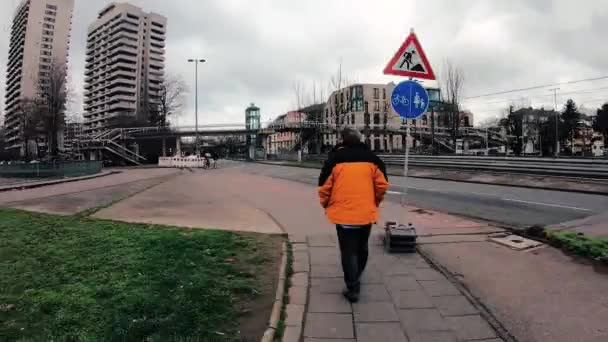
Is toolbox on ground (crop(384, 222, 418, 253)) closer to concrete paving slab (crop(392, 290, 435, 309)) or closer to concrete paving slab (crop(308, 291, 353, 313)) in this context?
concrete paving slab (crop(392, 290, 435, 309))

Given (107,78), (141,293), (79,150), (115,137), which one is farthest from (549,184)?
(107,78)

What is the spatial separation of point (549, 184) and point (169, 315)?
16.4 meters

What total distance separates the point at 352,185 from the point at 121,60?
146 metres

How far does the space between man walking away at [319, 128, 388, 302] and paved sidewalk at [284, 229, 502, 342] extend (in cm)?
32

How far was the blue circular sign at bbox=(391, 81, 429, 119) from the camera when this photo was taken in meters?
6.78

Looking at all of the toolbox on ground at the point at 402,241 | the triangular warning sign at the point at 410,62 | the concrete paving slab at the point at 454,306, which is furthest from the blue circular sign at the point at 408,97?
the concrete paving slab at the point at 454,306

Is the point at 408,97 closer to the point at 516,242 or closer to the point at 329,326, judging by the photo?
the point at 516,242

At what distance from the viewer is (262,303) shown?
12.6 feet

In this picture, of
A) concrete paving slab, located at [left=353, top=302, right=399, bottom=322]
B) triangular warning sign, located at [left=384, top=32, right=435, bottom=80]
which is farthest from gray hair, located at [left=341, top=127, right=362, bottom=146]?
triangular warning sign, located at [left=384, top=32, right=435, bottom=80]

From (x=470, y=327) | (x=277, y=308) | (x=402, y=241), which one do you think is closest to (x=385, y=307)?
(x=470, y=327)

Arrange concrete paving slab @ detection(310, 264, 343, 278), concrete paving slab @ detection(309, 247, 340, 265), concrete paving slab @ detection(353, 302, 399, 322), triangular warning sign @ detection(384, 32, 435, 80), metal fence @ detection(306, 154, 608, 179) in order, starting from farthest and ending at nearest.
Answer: metal fence @ detection(306, 154, 608, 179) → triangular warning sign @ detection(384, 32, 435, 80) → concrete paving slab @ detection(309, 247, 340, 265) → concrete paving slab @ detection(310, 264, 343, 278) → concrete paving slab @ detection(353, 302, 399, 322)

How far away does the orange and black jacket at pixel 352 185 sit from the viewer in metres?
4.00

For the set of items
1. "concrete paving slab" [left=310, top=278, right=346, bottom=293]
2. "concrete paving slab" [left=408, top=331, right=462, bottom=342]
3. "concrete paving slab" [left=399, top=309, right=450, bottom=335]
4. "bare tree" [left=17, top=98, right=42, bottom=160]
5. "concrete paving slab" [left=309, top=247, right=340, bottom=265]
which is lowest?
"concrete paving slab" [left=408, top=331, right=462, bottom=342]

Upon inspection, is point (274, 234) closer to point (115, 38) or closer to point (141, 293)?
point (141, 293)
